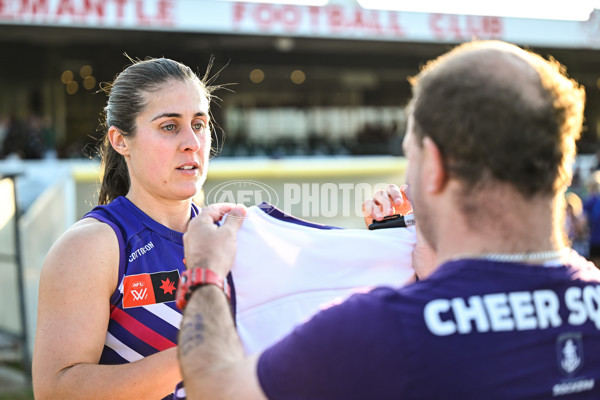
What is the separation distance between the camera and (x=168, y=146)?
2.05 meters

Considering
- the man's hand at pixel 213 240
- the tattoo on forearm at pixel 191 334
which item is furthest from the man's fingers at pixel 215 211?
the tattoo on forearm at pixel 191 334

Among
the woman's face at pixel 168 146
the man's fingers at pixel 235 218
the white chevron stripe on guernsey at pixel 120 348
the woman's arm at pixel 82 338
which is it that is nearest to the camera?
the man's fingers at pixel 235 218

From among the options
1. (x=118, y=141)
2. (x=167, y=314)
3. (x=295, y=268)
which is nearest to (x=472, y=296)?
(x=295, y=268)

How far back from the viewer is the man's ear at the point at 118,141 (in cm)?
212

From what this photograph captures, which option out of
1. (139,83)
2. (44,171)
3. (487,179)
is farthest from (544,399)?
(44,171)

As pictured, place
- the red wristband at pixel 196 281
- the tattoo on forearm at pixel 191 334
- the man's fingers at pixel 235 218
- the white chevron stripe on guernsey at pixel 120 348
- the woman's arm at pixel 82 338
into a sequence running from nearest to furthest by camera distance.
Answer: the tattoo on forearm at pixel 191 334, the red wristband at pixel 196 281, the man's fingers at pixel 235 218, the woman's arm at pixel 82 338, the white chevron stripe on guernsey at pixel 120 348

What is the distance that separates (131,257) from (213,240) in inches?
22.0

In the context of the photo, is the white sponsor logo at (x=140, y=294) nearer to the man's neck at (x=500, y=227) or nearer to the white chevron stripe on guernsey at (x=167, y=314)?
the white chevron stripe on guernsey at (x=167, y=314)

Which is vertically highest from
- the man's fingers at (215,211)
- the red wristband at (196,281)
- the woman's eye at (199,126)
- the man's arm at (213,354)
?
the woman's eye at (199,126)

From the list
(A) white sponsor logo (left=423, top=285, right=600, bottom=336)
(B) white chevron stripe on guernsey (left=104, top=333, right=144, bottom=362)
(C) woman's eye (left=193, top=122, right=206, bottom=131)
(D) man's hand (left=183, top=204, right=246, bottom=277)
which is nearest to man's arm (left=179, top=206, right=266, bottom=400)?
(D) man's hand (left=183, top=204, right=246, bottom=277)

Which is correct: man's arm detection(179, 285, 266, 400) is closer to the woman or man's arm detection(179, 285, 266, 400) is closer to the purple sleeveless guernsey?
the woman

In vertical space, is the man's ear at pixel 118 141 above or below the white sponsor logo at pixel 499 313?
above

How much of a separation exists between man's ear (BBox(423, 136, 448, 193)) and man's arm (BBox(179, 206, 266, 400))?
18.1 inches

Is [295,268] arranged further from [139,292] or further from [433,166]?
[139,292]
